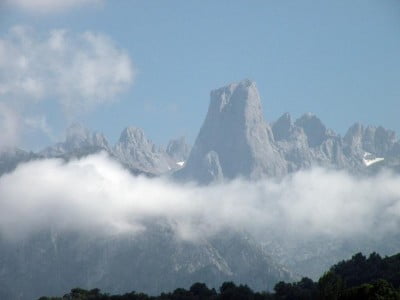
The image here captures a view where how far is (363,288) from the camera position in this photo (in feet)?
505

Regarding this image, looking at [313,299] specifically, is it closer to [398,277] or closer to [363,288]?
[398,277]

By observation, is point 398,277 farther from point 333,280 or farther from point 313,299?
point 333,280

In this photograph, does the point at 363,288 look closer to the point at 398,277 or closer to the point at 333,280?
the point at 333,280

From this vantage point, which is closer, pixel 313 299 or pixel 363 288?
pixel 363 288

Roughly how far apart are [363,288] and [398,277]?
1916 inches

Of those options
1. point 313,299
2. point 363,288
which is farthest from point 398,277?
point 363,288

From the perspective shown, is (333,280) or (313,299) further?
(313,299)

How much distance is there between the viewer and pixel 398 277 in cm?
19962

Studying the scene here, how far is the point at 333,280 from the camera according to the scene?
151250 millimetres

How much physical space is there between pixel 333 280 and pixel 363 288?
6.31m

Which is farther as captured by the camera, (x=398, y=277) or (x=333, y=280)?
(x=398, y=277)

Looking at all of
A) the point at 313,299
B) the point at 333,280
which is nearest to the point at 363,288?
the point at 333,280

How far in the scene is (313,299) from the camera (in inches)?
7594
